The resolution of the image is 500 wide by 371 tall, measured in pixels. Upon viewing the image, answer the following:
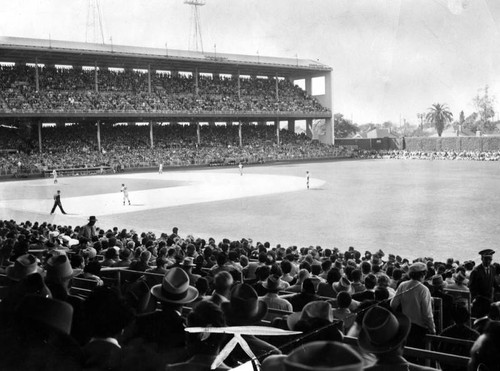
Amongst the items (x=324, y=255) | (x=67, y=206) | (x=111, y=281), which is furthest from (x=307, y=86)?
(x=111, y=281)

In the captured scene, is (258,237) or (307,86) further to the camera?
(307,86)

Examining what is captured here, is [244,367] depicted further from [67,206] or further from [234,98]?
[234,98]

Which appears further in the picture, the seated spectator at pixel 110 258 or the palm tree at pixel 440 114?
the palm tree at pixel 440 114

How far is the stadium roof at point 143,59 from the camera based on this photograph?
5350cm

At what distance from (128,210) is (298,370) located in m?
24.6

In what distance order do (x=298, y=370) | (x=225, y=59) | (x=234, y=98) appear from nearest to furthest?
1. (x=298, y=370)
2. (x=225, y=59)
3. (x=234, y=98)

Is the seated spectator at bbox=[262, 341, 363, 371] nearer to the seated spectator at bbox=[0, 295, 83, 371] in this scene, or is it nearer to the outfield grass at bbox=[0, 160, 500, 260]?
the seated spectator at bbox=[0, 295, 83, 371]

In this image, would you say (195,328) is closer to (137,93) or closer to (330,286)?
(330,286)

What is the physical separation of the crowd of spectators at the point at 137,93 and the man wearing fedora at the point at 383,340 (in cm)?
5371

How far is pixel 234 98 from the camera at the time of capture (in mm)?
71500

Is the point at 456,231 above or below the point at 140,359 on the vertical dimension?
below

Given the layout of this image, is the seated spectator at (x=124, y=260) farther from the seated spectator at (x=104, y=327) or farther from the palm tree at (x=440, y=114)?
the palm tree at (x=440, y=114)

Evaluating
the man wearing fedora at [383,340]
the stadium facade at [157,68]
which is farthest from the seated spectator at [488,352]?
the stadium facade at [157,68]

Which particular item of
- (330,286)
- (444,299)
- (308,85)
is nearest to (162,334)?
(330,286)
